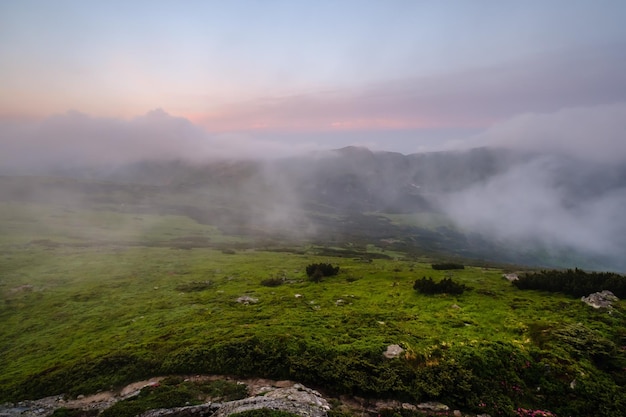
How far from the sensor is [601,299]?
23109mm

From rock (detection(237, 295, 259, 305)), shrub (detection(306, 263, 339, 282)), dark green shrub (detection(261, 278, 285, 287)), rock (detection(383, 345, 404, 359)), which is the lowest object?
dark green shrub (detection(261, 278, 285, 287))

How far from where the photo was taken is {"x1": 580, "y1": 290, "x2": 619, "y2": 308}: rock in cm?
2252

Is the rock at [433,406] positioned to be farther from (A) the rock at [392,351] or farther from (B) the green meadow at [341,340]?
(A) the rock at [392,351]

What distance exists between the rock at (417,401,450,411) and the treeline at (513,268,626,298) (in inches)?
775

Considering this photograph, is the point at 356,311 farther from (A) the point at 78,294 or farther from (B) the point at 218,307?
(A) the point at 78,294

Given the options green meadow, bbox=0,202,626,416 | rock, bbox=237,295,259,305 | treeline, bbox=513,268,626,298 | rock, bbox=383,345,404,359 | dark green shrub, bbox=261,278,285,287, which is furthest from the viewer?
dark green shrub, bbox=261,278,285,287

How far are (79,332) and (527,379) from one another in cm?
3690

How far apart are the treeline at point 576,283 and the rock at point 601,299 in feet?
4.00

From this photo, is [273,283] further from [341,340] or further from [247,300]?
[341,340]

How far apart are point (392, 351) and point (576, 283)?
67.4 feet

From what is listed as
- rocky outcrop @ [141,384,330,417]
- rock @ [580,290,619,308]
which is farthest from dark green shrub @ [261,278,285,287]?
rock @ [580,290,619,308]

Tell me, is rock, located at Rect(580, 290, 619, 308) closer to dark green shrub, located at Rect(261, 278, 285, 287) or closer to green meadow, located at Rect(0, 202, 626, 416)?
green meadow, located at Rect(0, 202, 626, 416)

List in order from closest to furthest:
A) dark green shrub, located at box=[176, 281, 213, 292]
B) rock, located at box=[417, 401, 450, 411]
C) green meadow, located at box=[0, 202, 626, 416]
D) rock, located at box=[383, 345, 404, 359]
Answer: rock, located at box=[417, 401, 450, 411], green meadow, located at box=[0, 202, 626, 416], rock, located at box=[383, 345, 404, 359], dark green shrub, located at box=[176, 281, 213, 292]

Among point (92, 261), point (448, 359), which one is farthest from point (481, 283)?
point (92, 261)
